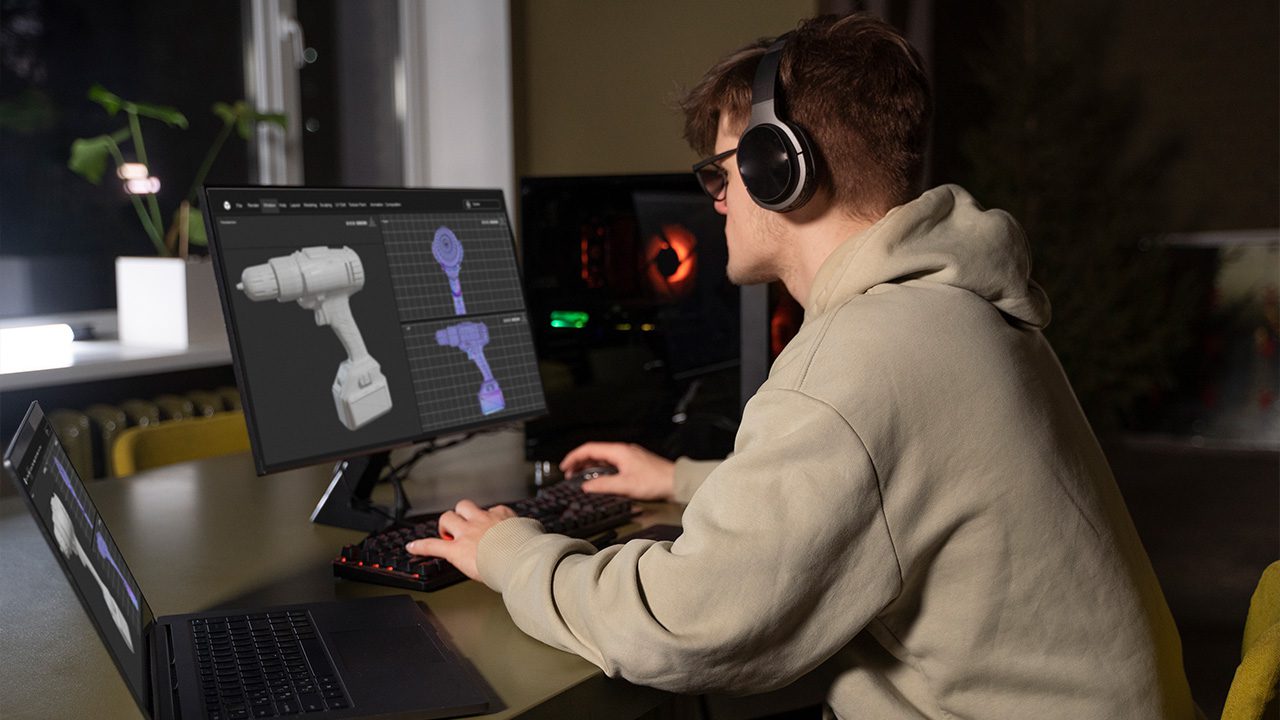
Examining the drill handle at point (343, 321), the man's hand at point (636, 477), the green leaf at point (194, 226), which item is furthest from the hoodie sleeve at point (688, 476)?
the green leaf at point (194, 226)

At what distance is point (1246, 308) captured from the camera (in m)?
4.70

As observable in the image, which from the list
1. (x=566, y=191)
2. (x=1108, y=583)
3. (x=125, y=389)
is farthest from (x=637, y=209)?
(x=125, y=389)

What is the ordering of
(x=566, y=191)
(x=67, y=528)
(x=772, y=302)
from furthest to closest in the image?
1. (x=566, y=191)
2. (x=772, y=302)
3. (x=67, y=528)

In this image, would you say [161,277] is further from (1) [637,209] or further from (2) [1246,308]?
(2) [1246,308]

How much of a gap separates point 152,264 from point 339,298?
1.66 m

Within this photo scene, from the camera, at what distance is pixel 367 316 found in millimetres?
1385

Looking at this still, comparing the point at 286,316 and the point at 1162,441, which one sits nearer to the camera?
the point at 286,316

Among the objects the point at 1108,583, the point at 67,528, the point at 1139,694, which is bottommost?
the point at 1139,694

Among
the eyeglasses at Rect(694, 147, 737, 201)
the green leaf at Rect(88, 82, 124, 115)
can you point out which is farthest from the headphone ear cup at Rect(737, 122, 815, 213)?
the green leaf at Rect(88, 82, 124, 115)

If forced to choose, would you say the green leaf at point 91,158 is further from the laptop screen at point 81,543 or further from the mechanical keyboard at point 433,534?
the laptop screen at point 81,543

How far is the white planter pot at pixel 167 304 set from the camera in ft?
9.08

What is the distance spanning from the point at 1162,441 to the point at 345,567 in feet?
15.0

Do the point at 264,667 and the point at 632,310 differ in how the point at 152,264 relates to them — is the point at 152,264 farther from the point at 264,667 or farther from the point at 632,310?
the point at 264,667

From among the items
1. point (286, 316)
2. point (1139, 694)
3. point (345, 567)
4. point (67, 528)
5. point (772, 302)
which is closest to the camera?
point (67, 528)
